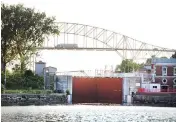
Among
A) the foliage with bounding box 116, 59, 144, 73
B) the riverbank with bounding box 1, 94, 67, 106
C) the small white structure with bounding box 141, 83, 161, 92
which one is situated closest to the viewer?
the riverbank with bounding box 1, 94, 67, 106

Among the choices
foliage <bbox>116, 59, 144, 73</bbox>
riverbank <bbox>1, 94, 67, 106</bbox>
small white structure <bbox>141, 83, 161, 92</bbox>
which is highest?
foliage <bbox>116, 59, 144, 73</bbox>

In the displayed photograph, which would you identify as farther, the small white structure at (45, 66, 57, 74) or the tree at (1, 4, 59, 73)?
the small white structure at (45, 66, 57, 74)

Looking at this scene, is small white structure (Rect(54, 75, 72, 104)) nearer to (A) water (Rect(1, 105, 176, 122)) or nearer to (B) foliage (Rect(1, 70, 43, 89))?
(B) foliage (Rect(1, 70, 43, 89))

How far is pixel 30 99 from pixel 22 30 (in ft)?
39.3

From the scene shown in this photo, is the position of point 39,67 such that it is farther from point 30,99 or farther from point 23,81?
point 30,99

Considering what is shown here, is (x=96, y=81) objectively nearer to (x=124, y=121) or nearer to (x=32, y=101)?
(x=32, y=101)

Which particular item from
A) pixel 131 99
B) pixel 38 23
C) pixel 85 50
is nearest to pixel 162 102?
pixel 131 99

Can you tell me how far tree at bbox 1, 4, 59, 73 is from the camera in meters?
65.1

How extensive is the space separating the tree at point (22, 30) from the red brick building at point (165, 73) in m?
15.1

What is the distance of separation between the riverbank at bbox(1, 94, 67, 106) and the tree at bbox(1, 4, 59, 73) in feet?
32.5

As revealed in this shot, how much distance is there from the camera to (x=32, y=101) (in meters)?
57.2

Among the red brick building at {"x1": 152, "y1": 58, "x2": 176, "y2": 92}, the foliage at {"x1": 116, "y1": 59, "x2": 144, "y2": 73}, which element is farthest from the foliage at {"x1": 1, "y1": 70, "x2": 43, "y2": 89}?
the foliage at {"x1": 116, "y1": 59, "x2": 144, "y2": 73}

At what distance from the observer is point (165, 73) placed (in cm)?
7219

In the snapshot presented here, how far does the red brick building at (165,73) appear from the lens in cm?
7175
